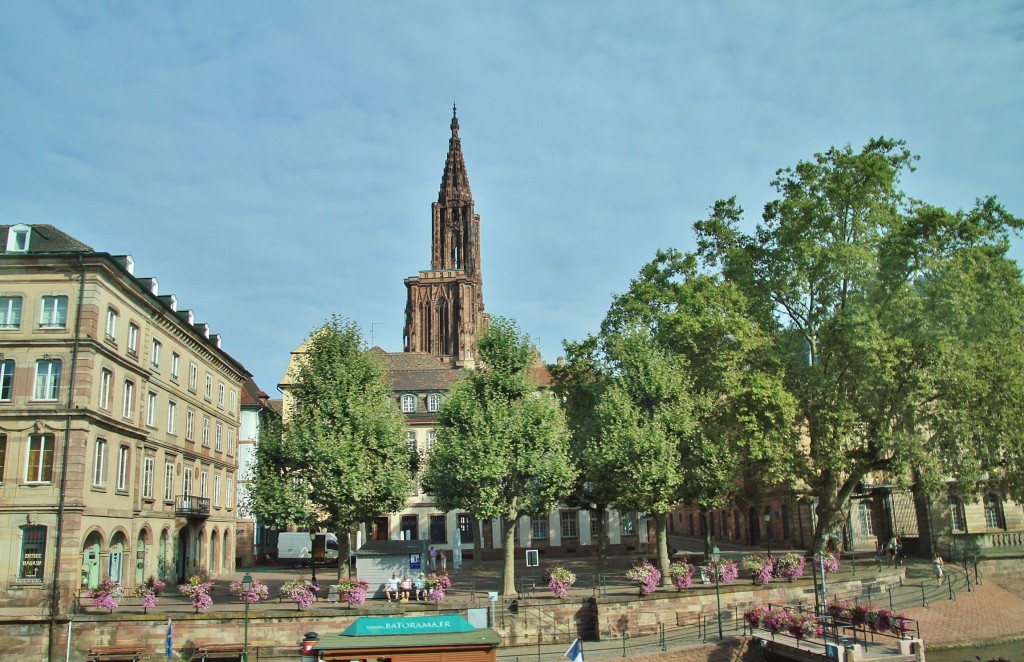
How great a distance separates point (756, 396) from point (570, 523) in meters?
25.0

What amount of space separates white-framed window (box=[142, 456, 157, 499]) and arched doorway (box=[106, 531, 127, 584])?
267 centimetres

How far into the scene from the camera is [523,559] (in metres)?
54.8

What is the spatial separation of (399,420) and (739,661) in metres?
18.0

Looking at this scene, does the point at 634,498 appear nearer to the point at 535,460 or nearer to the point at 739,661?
the point at 535,460

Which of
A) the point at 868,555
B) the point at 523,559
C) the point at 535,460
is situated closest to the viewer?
the point at 535,460

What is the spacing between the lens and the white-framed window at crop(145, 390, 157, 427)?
39938 mm

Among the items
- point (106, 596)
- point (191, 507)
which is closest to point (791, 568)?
point (106, 596)

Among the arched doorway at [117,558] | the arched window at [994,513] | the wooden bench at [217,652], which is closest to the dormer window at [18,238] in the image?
the arched doorway at [117,558]

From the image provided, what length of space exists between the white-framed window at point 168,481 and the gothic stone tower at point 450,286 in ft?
251

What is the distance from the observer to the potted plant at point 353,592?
31438 mm

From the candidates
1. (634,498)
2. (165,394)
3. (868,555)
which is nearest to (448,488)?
(634,498)

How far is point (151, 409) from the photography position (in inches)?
1601

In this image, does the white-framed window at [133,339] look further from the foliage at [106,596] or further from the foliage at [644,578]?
the foliage at [644,578]

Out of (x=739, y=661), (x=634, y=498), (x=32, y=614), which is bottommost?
(x=739, y=661)
